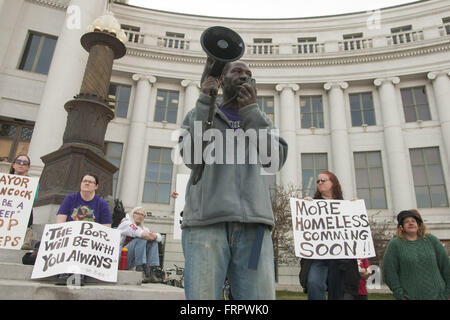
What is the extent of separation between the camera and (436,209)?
69.1ft

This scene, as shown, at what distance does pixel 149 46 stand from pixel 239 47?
25.7 metres

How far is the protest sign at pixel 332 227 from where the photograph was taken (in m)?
5.15

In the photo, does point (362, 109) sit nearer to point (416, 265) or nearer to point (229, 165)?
point (416, 265)

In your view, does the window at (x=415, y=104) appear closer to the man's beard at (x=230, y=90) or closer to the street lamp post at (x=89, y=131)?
the street lamp post at (x=89, y=131)

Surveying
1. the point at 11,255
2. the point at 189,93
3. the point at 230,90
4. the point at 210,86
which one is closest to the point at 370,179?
the point at 189,93

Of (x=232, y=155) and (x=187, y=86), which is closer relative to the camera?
(x=232, y=155)

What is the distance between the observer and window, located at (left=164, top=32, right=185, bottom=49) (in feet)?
88.0

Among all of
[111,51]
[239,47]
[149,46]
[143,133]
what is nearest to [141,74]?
[149,46]

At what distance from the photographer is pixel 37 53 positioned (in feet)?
73.2

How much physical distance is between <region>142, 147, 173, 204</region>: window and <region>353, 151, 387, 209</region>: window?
13.6 m

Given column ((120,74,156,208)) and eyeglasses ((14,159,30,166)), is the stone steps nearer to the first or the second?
eyeglasses ((14,159,30,166))

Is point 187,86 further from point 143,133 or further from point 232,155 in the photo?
point 232,155

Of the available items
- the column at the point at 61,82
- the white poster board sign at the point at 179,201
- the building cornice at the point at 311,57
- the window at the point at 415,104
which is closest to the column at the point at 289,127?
the building cornice at the point at 311,57

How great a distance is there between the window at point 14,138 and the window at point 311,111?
19481mm
